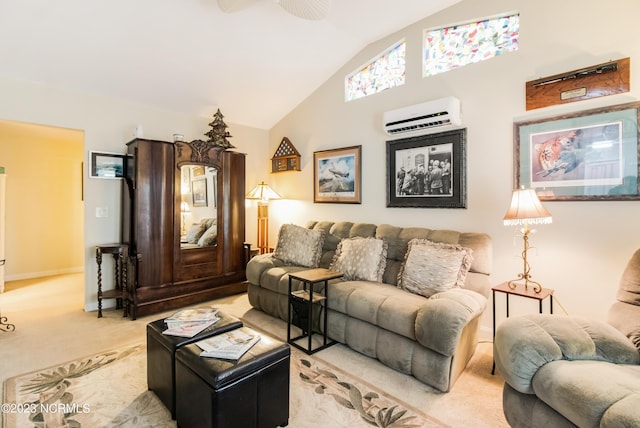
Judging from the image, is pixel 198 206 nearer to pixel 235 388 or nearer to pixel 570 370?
pixel 235 388

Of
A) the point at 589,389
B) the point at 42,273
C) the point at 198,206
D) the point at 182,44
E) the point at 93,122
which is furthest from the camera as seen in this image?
the point at 42,273

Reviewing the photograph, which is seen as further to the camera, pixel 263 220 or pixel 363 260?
pixel 263 220

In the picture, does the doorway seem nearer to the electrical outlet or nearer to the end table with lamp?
the electrical outlet

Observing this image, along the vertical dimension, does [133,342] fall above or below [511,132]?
below

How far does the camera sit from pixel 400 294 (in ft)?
8.28

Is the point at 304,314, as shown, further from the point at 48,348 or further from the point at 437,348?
the point at 48,348

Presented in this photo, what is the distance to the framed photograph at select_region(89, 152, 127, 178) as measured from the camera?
3521 millimetres

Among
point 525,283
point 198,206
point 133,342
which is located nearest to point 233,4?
point 198,206

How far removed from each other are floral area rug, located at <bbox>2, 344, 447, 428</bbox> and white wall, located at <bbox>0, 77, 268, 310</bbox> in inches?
64.6

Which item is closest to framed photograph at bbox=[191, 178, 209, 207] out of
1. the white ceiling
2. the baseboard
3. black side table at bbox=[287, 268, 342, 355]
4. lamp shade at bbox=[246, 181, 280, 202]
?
lamp shade at bbox=[246, 181, 280, 202]

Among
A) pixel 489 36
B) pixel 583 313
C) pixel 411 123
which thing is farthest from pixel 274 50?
pixel 583 313

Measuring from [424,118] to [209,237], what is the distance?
9.39 ft

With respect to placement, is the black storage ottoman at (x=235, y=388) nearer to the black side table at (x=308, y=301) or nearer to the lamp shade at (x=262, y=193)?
the black side table at (x=308, y=301)

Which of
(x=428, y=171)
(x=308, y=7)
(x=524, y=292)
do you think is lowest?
(x=524, y=292)
